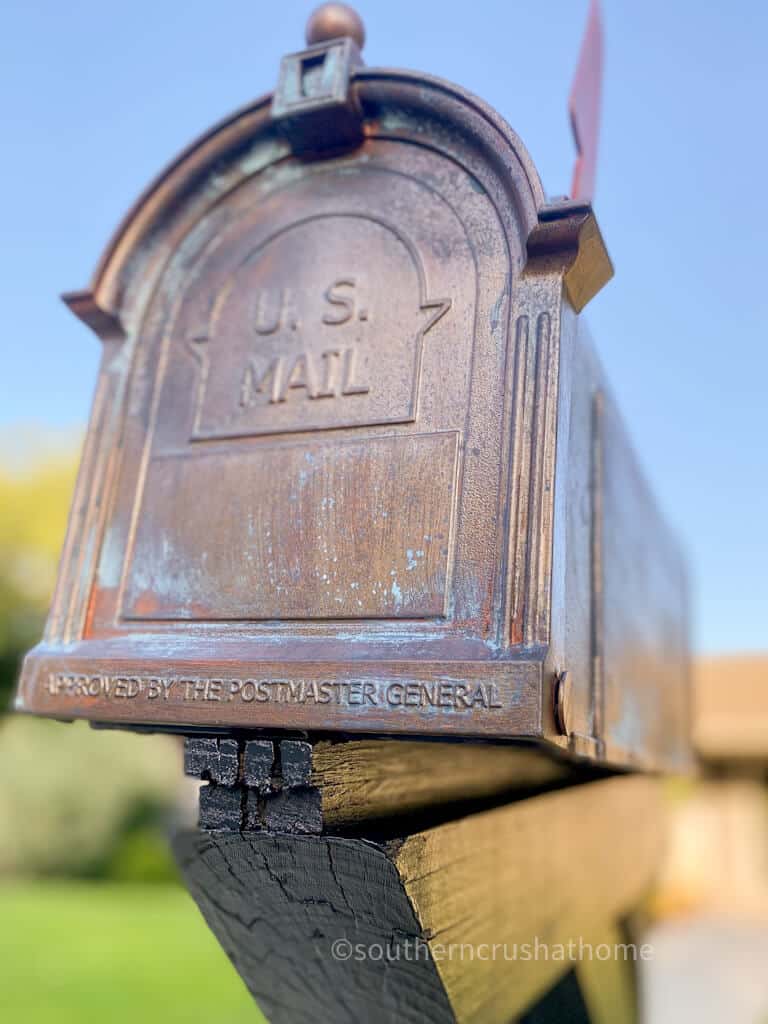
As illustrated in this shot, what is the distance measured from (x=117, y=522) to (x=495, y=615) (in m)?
0.74

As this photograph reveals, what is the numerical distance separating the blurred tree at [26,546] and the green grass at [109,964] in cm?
250

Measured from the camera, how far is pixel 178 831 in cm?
154

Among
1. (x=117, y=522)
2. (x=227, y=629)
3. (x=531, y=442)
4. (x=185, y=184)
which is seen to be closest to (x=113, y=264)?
(x=185, y=184)

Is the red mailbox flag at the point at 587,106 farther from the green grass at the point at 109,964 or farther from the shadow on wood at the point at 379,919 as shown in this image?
the green grass at the point at 109,964

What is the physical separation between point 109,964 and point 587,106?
6271mm

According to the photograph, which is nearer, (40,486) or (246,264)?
(246,264)

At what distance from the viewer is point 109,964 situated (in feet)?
19.7

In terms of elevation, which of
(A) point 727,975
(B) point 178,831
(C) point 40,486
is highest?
(C) point 40,486

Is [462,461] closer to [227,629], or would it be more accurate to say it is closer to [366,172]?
[227,629]

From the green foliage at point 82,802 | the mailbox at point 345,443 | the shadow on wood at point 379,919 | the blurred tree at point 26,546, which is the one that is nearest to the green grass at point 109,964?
the green foliage at point 82,802

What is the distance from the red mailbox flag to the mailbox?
12.3 inches

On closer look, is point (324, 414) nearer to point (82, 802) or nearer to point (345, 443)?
point (345, 443)

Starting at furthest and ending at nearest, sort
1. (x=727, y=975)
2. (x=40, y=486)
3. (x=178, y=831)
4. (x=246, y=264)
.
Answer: (x=40, y=486), (x=727, y=975), (x=246, y=264), (x=178, y=831)

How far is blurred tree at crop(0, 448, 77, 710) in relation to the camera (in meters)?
9.46
